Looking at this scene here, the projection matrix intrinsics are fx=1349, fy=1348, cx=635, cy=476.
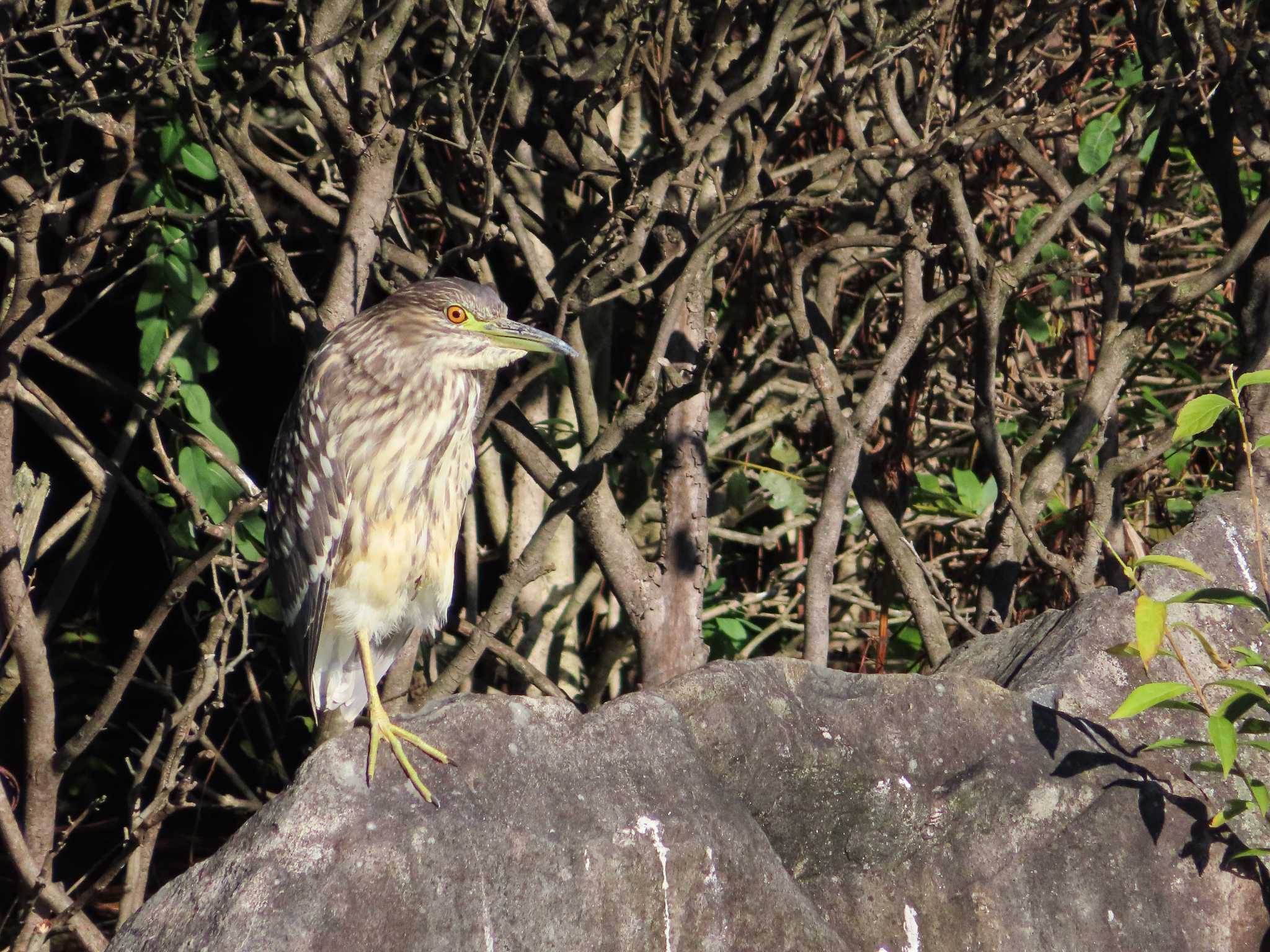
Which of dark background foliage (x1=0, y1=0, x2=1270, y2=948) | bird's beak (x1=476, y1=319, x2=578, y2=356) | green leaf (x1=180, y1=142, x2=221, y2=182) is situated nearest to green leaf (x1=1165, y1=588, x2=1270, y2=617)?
dark background foliage (x1=0, y1=0, x2=1270, y2=948)

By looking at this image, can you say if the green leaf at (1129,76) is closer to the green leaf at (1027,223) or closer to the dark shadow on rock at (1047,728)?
the green leaf at (1027,223)

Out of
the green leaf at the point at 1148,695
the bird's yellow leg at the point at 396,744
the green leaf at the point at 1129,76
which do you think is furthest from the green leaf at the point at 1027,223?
the bird's yellow leg at the point at 396,744

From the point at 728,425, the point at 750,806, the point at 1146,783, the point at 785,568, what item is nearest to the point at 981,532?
the point at 785,568

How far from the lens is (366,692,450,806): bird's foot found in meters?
2.54

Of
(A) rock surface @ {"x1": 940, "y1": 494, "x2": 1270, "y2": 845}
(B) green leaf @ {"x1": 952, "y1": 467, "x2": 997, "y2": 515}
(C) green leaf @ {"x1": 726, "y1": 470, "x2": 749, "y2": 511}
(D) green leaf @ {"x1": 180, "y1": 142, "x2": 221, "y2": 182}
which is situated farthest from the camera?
(C) green leaf @ {"x1": 726, "y1": 470, "x2": 749, "y2": 511}

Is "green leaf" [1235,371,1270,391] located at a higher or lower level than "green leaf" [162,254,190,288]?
lower

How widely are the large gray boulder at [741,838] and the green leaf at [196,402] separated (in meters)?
1.48

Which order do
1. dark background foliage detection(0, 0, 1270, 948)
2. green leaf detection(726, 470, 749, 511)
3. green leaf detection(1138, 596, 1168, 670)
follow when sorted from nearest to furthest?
green leaf detection(1138, 596, 1168, 670) → dark background foliage detection(0, 0, 1270, 948) → green leaf detection(726, 470, 749, 511)

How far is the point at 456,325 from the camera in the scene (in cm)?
358

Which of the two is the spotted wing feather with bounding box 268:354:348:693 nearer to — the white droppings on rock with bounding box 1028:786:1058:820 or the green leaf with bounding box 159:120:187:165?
the green leaf with bounding box 159:120:187:165

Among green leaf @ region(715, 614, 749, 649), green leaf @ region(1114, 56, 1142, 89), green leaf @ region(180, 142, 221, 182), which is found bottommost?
green leaf @ region(715, 614, 749, 649)

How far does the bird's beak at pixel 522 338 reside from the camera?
346cm

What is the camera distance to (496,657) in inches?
181

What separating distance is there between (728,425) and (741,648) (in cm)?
88
